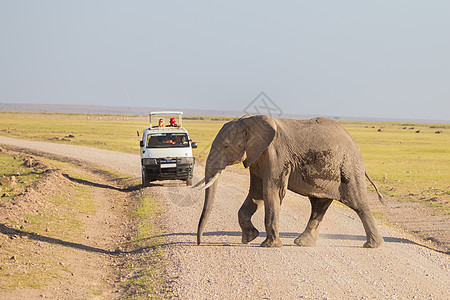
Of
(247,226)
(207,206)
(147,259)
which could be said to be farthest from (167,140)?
(147,259)

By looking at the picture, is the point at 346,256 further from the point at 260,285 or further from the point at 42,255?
the point at 42,255

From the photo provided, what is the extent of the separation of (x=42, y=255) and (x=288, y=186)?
563 centimetres

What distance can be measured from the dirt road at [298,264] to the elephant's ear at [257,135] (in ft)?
6.96


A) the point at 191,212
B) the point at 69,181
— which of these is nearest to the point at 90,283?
the point at 191,212

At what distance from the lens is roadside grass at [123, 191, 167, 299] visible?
9625 millimetres

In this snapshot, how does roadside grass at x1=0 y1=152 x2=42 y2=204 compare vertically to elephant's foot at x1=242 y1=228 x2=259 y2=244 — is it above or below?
below

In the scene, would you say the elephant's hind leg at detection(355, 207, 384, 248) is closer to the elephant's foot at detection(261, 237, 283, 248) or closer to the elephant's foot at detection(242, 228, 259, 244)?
the elephant's foot at detection(261, 237, 283, 248)

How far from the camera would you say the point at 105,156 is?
38.6 metres

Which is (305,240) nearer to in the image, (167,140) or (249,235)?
(249,235)

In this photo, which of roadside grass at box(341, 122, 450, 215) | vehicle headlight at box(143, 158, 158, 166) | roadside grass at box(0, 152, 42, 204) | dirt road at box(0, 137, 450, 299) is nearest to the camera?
dirt road at box(0, 137, 450, 299)

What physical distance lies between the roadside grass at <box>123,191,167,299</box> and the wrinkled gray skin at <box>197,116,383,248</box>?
1250 millimetres

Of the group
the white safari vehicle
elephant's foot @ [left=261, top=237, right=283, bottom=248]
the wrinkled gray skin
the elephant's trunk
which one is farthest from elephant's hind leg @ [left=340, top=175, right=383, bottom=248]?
the white safari vehicle

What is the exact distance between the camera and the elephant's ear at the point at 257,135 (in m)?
12.0

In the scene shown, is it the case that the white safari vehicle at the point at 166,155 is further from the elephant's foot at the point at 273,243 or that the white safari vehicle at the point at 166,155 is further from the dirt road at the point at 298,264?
the elephant's foot at the point at 273,243
